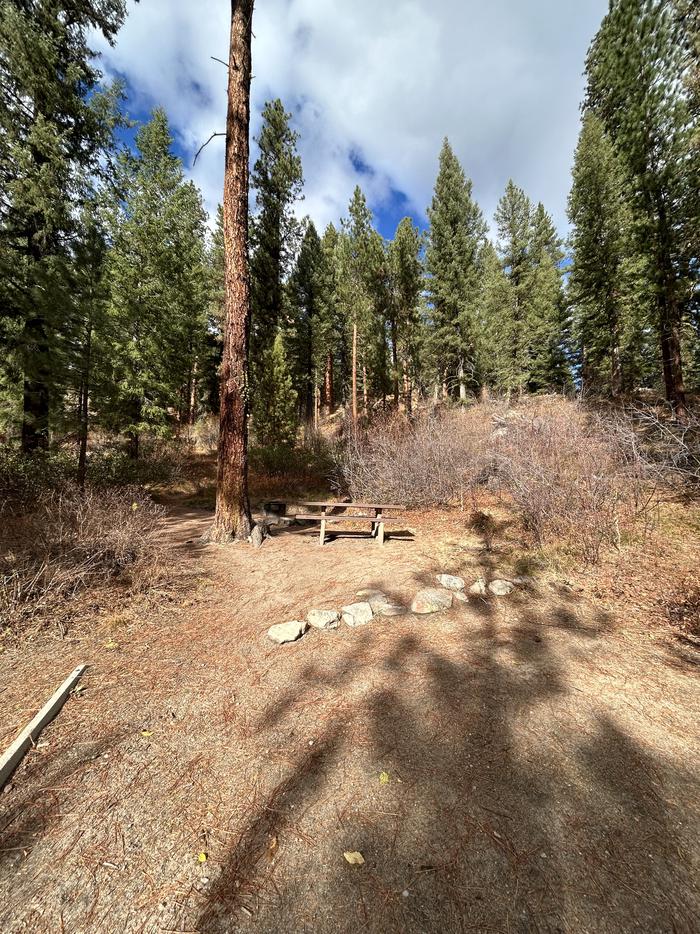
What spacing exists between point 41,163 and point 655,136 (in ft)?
52.9

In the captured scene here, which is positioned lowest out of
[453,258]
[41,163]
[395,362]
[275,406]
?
[275,406]

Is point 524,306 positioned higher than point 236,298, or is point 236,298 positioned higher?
point 524,306

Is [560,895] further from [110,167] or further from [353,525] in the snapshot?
[110,167]

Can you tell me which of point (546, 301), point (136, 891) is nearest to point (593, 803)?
point (136, 891)

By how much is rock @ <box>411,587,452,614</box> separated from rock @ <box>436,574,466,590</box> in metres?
0.32

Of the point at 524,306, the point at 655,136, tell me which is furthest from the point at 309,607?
the point at 524,306

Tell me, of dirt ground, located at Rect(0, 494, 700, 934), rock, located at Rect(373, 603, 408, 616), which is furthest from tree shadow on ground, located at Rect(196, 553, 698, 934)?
rock, located at Rect(373, 603, 408, 616)

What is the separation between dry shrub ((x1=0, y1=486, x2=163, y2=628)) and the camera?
3.40m

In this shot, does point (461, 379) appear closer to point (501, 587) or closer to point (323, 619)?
point (501, 587)

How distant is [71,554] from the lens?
3.94 meters

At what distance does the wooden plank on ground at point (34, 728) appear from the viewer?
6.29 feet

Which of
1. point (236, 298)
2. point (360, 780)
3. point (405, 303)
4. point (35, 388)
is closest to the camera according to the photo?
point (360, 780)

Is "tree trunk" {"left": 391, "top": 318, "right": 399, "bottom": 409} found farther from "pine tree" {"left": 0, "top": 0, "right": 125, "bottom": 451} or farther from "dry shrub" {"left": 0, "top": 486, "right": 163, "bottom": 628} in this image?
"dry shrub" {"left": 0, "top": 486, "right": 163, "bottom": 628}

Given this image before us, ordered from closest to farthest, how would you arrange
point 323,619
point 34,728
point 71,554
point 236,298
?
point 34,728 < point 323,619 < point 71,554 < point 236,298
